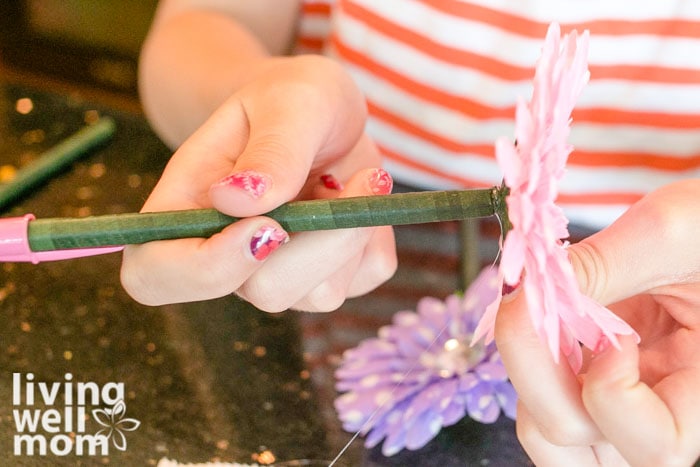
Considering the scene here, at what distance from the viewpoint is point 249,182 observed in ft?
1.01

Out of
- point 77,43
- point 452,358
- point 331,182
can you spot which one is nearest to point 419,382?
point 452,358

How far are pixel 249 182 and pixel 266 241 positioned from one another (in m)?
0.03

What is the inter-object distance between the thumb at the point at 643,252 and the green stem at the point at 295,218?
5 cm

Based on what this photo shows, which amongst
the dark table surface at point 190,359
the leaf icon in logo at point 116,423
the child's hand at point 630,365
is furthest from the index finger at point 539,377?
the leaf icon in logo at point 116,423

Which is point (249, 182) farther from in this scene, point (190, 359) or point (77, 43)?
point (77, 43)

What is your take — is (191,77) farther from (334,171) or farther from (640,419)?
(640,419)

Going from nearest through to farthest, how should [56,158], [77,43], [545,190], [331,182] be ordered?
[545,190] → [331,182] → [56,158] → [77,43]

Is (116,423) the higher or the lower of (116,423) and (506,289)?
the lower

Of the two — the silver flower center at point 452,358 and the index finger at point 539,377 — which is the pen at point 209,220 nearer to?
the index finger at point 539,377

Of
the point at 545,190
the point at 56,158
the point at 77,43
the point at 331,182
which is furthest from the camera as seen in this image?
the point at 77,43

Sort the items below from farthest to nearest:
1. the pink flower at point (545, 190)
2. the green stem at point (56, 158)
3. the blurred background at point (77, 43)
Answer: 1. the blurred background at point (77, 43)
2. the green stem at point (56, 158)
3. the pink flower at point (545, 190)

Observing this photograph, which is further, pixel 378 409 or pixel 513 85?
pixel 513 85

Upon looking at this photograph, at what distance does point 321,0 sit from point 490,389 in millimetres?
397

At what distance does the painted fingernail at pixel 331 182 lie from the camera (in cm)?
39
